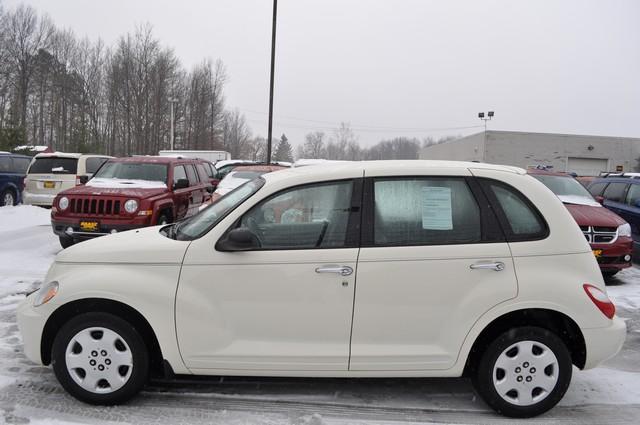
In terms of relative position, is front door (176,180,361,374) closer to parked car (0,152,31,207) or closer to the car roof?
the car roof

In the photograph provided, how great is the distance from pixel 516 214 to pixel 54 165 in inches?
551

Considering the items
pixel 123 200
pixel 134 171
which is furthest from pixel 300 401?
pixel 134 171

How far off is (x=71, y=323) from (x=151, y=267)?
67 centimetres

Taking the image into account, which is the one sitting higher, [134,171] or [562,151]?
[562,151]

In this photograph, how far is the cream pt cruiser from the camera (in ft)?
11.1

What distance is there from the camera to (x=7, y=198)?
1446 centimetres

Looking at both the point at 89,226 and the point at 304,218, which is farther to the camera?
the point at 89,226

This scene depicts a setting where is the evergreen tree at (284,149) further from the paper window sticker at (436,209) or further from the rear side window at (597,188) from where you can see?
the paper window sticker at (436,209)

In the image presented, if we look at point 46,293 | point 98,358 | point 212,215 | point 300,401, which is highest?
point 212,215

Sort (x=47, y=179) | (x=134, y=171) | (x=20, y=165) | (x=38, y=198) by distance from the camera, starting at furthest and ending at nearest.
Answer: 1. (x=20, y=165)
2. (x=47, y=179)
3. (x=38, y=198)
4. (x=134, y=171)

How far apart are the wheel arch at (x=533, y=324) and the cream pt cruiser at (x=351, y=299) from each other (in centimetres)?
1

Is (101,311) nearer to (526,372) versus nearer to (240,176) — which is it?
(526,372)

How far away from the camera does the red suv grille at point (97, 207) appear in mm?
8219

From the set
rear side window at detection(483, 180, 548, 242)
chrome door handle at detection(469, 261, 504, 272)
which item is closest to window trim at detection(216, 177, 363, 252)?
chrome door handle at detection(469, 261, 504, 272)
